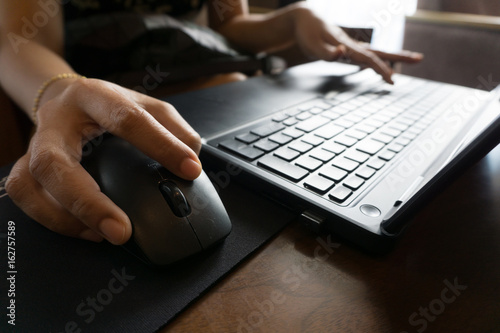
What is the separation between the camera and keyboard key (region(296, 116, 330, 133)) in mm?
413

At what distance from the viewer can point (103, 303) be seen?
0.73 feet

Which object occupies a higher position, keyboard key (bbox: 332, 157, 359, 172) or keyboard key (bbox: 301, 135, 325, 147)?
keyboard key (bbox: 301, 135, 325, 147)

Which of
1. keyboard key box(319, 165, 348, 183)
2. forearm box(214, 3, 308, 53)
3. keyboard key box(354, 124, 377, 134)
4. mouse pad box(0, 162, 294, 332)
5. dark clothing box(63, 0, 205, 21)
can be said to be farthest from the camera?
forearm box(214, 3, 308, 53)

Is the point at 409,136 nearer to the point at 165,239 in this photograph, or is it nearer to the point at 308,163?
the point at 308,163

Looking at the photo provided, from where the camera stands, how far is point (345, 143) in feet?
1.25

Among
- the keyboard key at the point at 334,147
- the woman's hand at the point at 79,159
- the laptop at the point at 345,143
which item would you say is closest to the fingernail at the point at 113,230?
the woman's hand at the point at 79,159

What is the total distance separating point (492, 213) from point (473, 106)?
0.26 meters

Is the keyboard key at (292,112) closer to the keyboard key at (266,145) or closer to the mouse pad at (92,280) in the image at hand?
the keyboard key at (266,145)

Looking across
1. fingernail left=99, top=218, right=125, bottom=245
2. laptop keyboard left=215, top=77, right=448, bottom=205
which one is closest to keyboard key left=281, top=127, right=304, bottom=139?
laptop keyboard left=215, top=77, right=448, bottom=205

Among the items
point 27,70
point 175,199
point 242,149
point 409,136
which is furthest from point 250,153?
point 27,70

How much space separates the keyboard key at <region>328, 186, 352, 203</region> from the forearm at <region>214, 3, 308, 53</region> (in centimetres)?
67

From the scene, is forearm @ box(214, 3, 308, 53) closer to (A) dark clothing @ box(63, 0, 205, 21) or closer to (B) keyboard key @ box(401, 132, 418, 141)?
(A) dark clothing @ box(63, 0, 205, 21)

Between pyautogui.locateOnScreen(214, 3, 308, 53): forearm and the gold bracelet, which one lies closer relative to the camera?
the gold bracelet

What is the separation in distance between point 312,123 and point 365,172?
0.42ft
